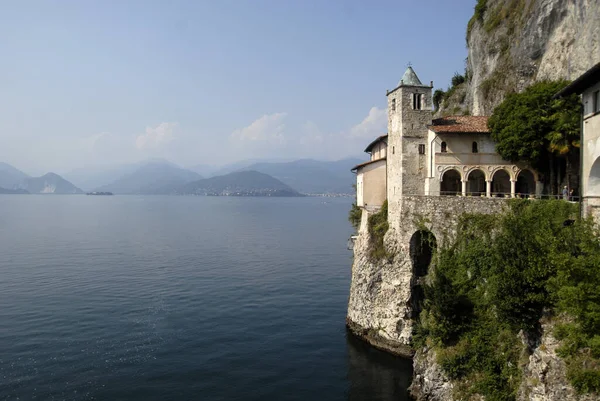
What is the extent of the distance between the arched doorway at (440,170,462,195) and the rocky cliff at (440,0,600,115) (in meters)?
11.4

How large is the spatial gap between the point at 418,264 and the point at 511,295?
13743 millimetres

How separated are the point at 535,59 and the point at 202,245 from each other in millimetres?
63606

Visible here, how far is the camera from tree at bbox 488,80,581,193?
31109 mm

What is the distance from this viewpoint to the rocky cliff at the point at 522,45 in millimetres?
33469

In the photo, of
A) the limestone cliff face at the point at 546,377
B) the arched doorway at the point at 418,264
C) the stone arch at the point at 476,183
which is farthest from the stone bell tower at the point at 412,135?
the limestone cliff face at the point at 546,377

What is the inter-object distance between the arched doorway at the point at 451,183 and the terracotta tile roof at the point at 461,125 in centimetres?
372

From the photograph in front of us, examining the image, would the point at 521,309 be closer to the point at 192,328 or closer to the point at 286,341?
the point at 286,341

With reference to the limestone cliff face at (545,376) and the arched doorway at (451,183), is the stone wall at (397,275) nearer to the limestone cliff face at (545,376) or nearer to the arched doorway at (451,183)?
the arched doorway at (451,183)

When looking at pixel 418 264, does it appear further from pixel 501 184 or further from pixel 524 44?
pixel 524 44

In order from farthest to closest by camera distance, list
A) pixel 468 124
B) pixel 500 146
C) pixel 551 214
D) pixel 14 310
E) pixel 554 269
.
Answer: pixel 14 310 → pixel 468 124 → pixel 500 146 → pixel 551 214 → pixel 554 269

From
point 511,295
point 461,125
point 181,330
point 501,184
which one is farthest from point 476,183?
point 181,330

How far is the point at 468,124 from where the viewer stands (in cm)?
3769

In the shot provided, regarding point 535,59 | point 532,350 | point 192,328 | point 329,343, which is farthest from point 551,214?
point 192,328

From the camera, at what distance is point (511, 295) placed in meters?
20.3
